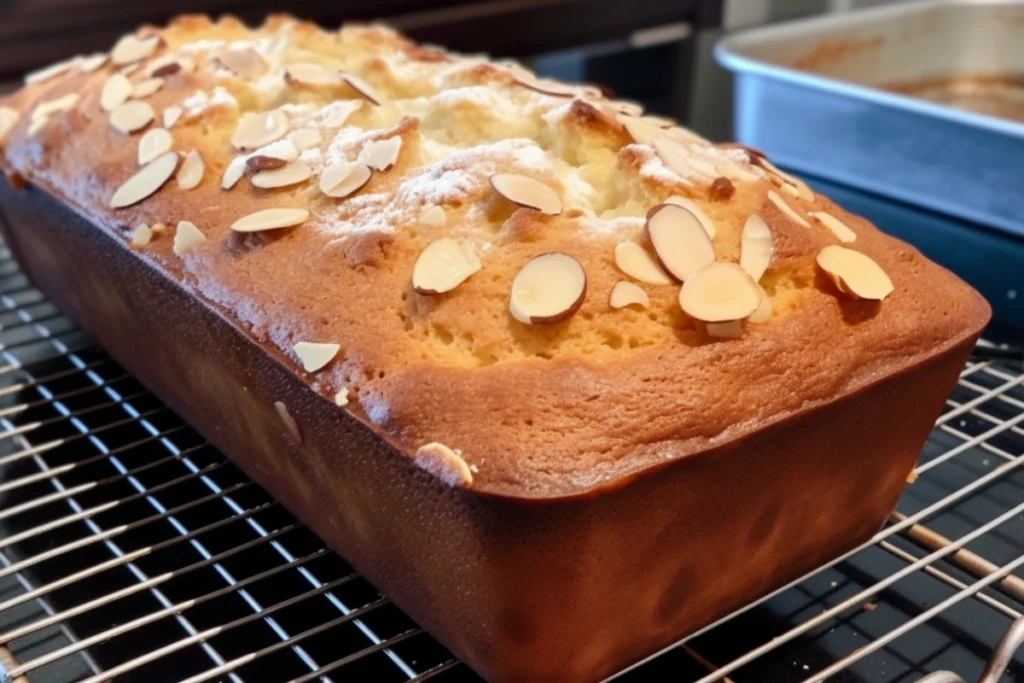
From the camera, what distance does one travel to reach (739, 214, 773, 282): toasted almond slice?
2.79 ft

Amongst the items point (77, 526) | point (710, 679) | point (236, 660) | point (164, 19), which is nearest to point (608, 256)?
point (710, 679)

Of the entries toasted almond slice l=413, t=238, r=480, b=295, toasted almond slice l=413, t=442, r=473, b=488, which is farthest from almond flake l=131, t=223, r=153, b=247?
toasted almond slice l=413, t=442, r=473, b=488

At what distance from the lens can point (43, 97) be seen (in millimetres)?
1389

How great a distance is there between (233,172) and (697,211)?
516 millimetres

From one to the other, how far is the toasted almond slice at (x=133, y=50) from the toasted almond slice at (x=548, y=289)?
2.70ft

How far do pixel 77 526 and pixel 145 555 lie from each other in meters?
0.12

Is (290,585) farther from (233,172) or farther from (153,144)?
(153,144)

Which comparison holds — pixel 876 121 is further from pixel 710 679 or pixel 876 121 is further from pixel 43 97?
pixel 43 97

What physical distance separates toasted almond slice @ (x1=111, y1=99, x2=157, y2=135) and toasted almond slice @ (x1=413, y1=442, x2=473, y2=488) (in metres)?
0.71

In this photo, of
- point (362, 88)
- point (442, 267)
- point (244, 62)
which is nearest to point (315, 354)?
point (442, 267)

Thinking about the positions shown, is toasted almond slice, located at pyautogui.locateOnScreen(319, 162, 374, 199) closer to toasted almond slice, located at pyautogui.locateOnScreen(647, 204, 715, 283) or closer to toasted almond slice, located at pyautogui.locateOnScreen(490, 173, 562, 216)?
toasted almond slice, located at pyautogui.locateOnScreen(490, 173, 562, 216)

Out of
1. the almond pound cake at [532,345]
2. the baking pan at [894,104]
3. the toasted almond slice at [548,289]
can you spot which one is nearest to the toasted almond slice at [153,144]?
the almond pound cake at [532,345]

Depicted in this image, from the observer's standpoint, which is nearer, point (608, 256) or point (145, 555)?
point (608, 256)

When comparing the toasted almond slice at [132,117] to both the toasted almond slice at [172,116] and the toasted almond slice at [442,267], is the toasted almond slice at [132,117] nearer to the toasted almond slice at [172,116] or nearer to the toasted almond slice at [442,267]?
the toasted almond slice at [172,116]
